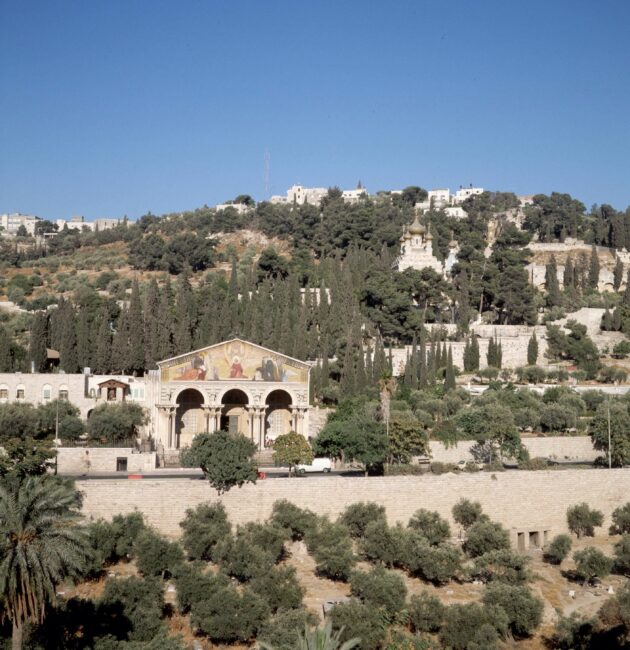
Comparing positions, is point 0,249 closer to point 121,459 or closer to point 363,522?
point 121,459

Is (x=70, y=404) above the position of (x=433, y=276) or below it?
below

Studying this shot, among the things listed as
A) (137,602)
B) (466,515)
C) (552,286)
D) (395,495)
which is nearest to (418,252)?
(552,286)

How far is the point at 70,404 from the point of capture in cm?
5216

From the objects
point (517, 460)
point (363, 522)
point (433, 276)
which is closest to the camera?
point (363, 522)

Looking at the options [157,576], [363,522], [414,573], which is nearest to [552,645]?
[414,573]

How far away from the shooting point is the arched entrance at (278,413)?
180 ft

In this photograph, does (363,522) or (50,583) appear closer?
(50,583)

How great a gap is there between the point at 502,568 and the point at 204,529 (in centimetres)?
1061

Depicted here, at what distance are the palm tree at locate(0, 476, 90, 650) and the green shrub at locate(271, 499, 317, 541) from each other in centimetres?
1276

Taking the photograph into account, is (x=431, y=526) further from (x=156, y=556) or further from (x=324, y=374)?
(x=324, y=374)

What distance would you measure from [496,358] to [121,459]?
111 ft

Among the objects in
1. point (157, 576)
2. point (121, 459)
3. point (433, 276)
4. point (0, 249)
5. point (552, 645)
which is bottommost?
point (552, 645)

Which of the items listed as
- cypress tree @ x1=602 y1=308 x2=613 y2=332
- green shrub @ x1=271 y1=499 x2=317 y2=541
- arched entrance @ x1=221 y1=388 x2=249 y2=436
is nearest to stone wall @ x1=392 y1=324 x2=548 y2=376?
cypress tree @ x1=602 y1=308 x2=613 y2=332

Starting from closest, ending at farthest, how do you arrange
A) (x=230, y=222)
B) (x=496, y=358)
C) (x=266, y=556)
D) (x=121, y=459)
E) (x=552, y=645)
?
(x=552, y=645)
(x=266, y=556)
(x=121, y=459)
(x=496, y=358)
(x=230, y=222)
